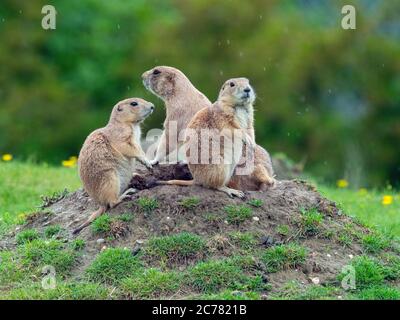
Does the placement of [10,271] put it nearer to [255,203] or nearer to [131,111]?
[131,111]

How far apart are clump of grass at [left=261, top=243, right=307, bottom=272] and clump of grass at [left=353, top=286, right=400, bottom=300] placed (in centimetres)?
71

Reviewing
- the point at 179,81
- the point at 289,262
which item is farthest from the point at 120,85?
the point at 289,262

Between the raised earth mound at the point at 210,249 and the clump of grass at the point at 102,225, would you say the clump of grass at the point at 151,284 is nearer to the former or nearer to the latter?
the raised earth mound at the point at 210,249

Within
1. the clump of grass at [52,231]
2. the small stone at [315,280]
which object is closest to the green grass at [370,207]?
the small stone at [315,280]

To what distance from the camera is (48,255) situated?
9.84 metres

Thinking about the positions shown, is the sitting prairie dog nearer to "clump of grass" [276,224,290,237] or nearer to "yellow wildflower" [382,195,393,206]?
"clump of grass" [276,224,290,237]

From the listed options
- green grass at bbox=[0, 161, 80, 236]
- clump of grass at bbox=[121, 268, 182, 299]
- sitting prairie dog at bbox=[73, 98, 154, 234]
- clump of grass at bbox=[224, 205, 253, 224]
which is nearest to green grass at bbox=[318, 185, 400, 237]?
clump of grass at bbox=[224, 205, 253, 224]

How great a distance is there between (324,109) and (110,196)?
23.3 m

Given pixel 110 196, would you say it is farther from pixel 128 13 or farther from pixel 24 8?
pixel 128 13

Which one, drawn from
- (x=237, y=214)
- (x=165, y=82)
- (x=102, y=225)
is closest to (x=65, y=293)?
(x=102, y=225)

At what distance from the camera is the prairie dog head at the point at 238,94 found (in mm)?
10281

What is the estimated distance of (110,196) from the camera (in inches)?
402

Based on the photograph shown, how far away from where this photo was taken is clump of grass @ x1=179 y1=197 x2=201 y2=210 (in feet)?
33.2

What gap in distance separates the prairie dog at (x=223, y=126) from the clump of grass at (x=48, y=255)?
4.60 feet
